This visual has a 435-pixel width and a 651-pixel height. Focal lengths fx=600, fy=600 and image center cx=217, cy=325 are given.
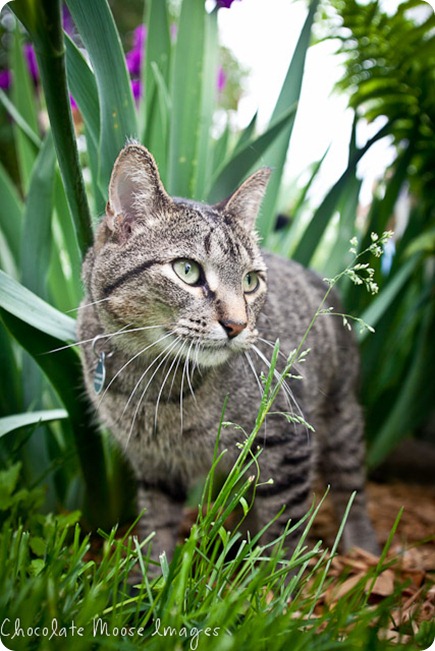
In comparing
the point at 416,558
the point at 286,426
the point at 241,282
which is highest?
the point at 241,282

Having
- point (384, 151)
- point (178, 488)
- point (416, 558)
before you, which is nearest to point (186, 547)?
point (178, 488)

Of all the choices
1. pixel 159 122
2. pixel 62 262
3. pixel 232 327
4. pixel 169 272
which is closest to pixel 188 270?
pixel 169 272

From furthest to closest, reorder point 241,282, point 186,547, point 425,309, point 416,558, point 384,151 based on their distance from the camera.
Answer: point 425,309
point 384,151
point 416,558
point 241,282
point 186,547

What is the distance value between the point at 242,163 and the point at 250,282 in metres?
0.36

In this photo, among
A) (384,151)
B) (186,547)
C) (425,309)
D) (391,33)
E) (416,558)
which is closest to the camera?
(186,547)

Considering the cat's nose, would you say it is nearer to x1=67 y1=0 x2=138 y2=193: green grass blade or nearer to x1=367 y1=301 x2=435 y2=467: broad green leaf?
x1=67 y1=0 x2=138 y2=193: green grass blade

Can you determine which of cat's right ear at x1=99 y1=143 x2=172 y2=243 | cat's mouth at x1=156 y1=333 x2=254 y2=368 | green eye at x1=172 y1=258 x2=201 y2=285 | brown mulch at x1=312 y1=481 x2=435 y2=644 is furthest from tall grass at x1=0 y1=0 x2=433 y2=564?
brown mulch at x1=312 y1=481 x2=435 y2=644

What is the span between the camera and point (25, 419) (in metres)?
1.45

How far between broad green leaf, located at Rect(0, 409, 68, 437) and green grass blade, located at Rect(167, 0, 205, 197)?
0.66 m

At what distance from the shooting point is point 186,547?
40.3 inches

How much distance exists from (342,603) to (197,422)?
1.75 feet

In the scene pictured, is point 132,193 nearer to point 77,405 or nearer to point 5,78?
point 77,405

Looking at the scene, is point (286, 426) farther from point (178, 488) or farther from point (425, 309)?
point (425, 309)

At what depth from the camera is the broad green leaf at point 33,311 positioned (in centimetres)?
135
